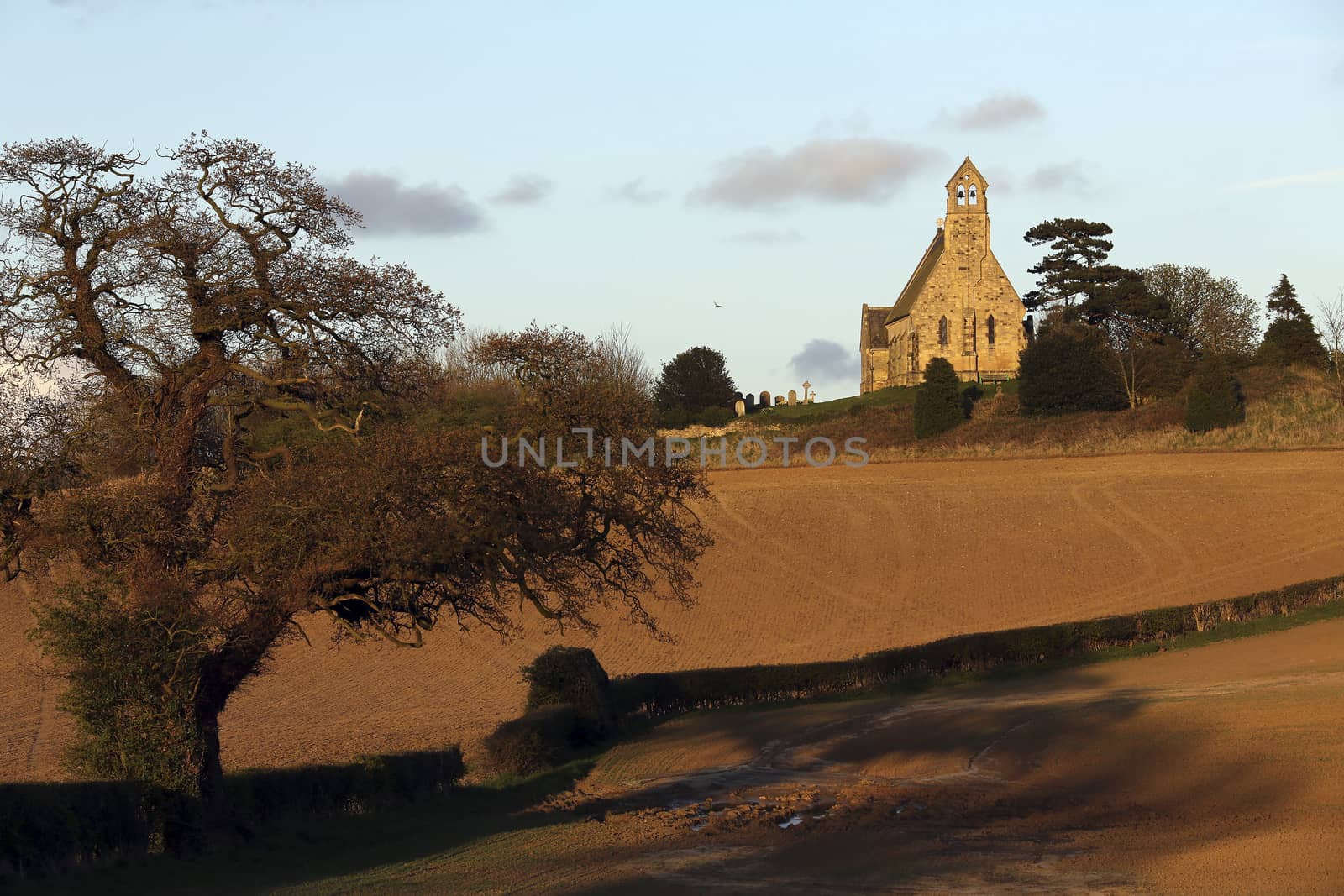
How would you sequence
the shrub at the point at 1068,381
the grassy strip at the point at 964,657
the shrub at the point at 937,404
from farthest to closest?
the shrub at the point at 1068,381 → the shrub at the point at 937,404 → the grassy strip at the point at 964,657

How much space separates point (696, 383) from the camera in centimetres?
8244

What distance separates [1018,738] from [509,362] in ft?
31.2

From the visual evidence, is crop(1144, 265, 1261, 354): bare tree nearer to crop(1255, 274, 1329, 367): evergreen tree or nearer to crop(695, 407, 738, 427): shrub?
crop(1255, 274, 1329, 367): evergreen tree

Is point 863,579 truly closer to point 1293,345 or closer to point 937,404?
point 937,404

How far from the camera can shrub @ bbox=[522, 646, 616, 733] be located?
21.6 meters

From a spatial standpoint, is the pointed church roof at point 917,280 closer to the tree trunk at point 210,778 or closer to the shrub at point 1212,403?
the shrub at point 1212,403

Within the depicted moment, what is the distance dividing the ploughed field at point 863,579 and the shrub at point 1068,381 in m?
12.0

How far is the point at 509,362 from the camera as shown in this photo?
18.0m

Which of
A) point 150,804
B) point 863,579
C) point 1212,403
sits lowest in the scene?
point 150,804

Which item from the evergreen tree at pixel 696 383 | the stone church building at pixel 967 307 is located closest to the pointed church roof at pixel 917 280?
the stone church building at pixel 967 307

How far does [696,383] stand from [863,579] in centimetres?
4361

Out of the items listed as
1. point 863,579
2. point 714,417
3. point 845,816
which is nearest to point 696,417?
point 714,417

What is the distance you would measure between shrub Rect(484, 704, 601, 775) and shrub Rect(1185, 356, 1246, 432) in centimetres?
4268

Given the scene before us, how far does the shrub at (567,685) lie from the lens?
21562mm
